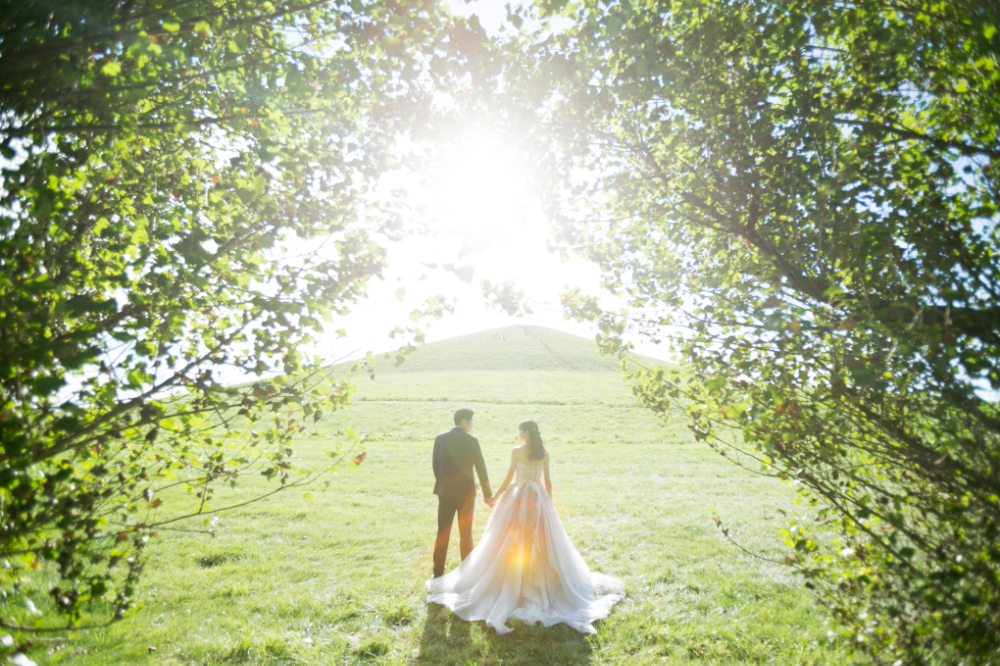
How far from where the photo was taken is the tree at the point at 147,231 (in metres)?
2.89

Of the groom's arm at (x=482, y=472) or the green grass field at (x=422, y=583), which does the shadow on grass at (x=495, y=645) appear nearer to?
the green grass field at (x=422, y=583)

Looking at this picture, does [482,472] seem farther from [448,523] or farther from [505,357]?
[505,357]

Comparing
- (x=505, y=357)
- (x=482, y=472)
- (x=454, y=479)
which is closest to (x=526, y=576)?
(x=482, y=472)

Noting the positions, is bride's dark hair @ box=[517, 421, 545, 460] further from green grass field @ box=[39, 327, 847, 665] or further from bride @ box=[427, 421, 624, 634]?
green grass field @ box=[39, 327, 847, 665]

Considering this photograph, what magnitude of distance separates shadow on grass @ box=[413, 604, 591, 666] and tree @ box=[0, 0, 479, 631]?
3629 mm

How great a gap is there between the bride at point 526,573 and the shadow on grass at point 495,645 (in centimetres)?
19

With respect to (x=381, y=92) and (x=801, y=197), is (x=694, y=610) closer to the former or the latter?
(x=801, y=197)

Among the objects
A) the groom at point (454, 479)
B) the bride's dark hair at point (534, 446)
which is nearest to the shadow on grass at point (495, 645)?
the groom at point (454, 479)

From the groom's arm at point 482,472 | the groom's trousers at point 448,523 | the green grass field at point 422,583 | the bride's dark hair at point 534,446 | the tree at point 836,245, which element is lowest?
the green grass field at point 422,583

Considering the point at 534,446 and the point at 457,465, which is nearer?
the point at 457,465

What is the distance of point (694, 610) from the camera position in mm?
7316

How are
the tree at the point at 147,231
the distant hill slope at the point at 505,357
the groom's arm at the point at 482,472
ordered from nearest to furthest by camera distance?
the tree at the point at 147,231 < the groom's arm at the point at 482,472 < the distant hill slope at the point at 505,357

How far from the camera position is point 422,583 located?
27.8 ft

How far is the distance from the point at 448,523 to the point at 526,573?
1.58 meters
